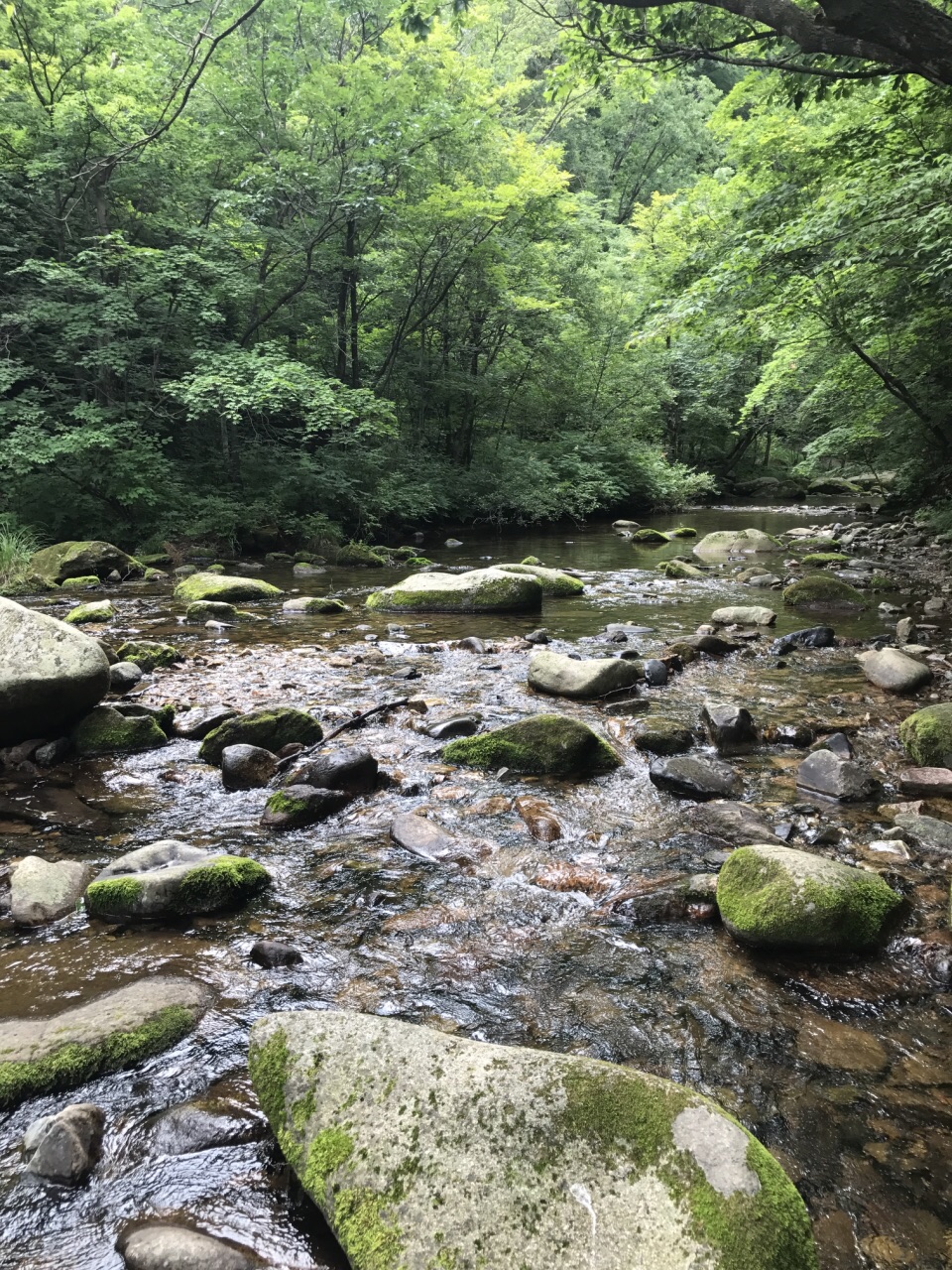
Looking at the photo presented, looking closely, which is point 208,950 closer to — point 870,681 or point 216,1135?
point 216,1135

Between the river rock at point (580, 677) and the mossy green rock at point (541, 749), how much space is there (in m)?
1.38

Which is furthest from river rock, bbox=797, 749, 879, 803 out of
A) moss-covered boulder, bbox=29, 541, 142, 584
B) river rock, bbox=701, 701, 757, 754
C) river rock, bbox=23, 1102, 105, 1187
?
moss-covered boulder, bbox=29, 541, 142, 584

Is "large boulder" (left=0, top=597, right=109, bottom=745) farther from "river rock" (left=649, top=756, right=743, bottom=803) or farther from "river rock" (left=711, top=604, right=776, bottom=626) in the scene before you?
"river rock" (left=711, top=604, right=776, bottom=626)

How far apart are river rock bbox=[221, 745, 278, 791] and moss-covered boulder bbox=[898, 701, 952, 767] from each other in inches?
179

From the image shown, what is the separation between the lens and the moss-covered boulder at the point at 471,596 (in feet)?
35.3

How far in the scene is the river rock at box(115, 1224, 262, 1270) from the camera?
1618mm

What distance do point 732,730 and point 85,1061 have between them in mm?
4497

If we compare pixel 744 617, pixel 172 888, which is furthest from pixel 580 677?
pixel 744 617

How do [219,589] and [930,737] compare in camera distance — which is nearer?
[930,737]

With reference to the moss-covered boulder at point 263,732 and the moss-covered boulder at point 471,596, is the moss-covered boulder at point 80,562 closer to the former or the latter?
the moss-covered boulder at point 471,596

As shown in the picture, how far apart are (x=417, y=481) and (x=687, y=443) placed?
2329cm

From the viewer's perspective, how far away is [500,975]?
9.17 feet

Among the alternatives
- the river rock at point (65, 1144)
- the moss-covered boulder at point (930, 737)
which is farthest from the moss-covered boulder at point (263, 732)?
the moss-covered boulder at point (930, 737)

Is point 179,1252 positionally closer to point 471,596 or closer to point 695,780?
point 695,780
